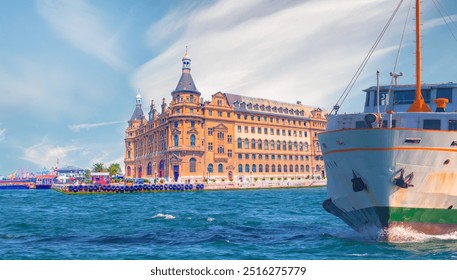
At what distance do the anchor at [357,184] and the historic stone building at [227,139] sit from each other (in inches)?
3563

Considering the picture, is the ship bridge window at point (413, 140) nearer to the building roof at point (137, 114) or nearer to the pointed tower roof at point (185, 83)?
the pointed tower roof at point (185, 83)

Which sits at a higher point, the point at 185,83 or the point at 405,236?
the point at 185,83

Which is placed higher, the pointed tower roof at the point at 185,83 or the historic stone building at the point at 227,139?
the pointed tower roof at the point at 185,83

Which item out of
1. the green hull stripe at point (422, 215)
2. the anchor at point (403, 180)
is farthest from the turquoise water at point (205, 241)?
the anchor at point (403, 180)

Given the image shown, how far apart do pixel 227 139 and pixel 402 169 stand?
99.5m

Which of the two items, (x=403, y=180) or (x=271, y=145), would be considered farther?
(x=271, y=145)

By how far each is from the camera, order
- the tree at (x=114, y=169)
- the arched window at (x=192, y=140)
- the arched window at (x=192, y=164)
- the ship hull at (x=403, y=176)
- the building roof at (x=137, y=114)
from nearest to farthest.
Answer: the ship hull at (x=403, y=176) → the arched window at (x=192, y=164) → the arched window at (x=192, y=140) → the tree at (x=114, y=169) → the building roof at (x=137, y=114)

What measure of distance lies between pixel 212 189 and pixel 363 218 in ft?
267

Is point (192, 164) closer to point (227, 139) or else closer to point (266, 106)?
point (227, 139)

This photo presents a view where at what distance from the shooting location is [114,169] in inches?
5827

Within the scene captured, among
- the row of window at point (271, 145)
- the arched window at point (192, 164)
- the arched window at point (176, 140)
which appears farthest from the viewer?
the row of window at point (271, 145)

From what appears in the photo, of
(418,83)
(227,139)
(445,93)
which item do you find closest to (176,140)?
(227,139)

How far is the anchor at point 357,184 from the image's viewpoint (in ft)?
69.3

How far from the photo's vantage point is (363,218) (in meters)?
22.0
